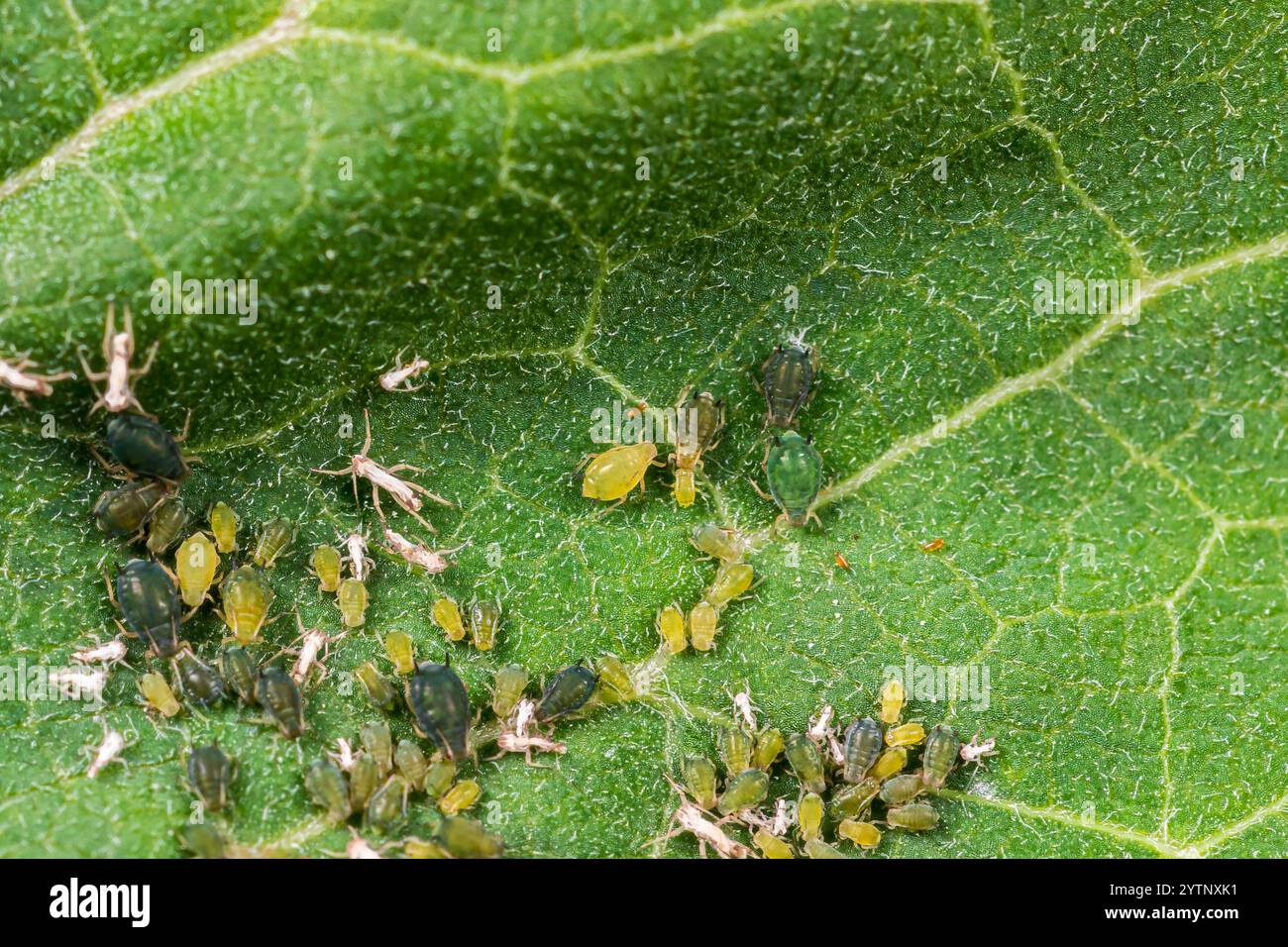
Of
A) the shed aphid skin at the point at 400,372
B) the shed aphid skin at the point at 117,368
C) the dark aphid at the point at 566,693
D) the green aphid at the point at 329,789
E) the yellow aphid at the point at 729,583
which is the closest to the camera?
the shed aphid skin at the point at 117,368

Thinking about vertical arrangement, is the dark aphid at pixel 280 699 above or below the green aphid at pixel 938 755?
above

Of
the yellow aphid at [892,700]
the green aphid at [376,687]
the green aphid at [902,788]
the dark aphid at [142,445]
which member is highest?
the dark aphid at [142,445]

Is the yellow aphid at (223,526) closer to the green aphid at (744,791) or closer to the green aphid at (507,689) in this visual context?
the green aphid at (507,689)

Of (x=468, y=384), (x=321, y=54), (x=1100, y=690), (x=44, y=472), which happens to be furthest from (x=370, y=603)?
(x=1100, y=690)

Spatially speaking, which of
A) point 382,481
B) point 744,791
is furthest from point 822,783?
point 382,481

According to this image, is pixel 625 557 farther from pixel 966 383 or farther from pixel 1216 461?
pixel 1216 461

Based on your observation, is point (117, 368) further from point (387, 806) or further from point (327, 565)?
point (387, 806)

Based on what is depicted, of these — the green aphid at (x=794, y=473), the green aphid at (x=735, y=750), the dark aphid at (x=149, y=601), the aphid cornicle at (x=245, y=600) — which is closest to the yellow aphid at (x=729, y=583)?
the green aphid at (x=794, y=473)
